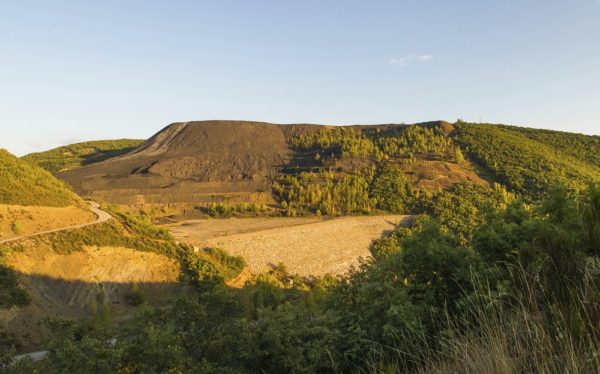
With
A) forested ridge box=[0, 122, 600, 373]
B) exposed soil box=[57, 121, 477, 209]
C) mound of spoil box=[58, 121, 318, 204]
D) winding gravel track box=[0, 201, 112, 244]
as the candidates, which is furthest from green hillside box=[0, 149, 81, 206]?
mound of spoil box=[58, 121, 318, 204]

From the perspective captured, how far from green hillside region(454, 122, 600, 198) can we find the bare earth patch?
28.0 m

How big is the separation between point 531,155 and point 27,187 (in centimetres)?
8999

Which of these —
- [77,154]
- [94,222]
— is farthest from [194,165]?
[77,154]

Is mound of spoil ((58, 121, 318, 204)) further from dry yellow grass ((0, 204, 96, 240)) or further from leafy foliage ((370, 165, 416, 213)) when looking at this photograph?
dry yellow grass ((0, 204, 96, 240))

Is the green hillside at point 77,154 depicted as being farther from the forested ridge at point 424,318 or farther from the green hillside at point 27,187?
the forested ridge at point 424,318

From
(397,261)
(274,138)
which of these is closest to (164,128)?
(274,138)

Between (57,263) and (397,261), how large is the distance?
106 feet

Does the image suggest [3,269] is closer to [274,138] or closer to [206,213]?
[206,213]

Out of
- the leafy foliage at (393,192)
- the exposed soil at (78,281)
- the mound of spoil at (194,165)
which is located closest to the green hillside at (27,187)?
the exposed soil at (78,281)

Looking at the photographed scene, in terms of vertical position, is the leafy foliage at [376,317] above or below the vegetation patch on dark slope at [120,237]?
above

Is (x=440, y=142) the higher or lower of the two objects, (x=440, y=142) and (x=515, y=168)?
the higher

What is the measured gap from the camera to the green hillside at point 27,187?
128ft

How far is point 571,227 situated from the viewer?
8102 millimetres

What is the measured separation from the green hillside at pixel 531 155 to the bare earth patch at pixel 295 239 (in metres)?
28.0
